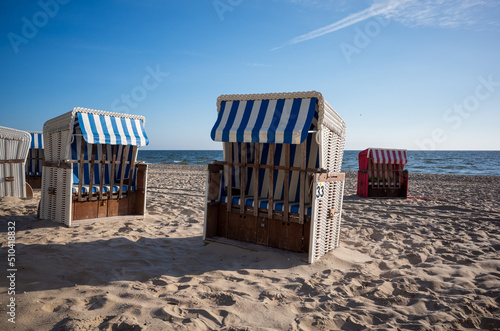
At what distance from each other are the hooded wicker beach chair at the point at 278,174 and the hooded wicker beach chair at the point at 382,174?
21.0 feet

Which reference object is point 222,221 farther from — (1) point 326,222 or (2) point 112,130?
(2) point 112,130

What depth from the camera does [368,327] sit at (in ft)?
9.30

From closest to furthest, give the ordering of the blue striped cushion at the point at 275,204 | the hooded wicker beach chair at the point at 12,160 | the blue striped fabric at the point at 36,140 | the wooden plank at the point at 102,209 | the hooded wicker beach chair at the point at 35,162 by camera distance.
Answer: the blue striped cushion at the point at 275,204 < the wooden plank at the point at 102,209 < the hooded wicker beach chair at the point at 12,160 < the blue striped fabric at the point at 36,140 < the hooded wicker beach chair at the point at 35,162

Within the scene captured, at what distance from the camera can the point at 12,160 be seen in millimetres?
8734

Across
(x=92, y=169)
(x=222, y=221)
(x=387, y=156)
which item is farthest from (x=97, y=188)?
(x=387, y=156)

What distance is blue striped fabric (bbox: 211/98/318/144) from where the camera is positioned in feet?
14.5

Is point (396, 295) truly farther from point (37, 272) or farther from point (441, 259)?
point (37, 272)

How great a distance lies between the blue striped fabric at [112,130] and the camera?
20.1 feet

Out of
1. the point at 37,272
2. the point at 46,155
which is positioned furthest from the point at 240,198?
the point at 46,155

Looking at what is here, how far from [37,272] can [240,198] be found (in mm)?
2861

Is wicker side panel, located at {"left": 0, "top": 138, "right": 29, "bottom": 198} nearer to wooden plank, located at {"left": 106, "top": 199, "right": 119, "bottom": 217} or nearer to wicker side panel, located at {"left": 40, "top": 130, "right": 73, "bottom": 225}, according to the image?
wicker side panel, located at {"left": 40, "top": 130, "right": 73, "bottom": 225}

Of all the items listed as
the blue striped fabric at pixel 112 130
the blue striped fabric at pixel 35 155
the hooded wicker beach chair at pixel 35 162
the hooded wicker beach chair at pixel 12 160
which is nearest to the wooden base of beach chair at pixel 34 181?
the hooded wicker beach chair at pixel 35 162

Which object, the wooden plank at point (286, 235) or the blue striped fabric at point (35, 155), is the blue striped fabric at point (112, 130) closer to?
the wooden plank at point (286, 235)

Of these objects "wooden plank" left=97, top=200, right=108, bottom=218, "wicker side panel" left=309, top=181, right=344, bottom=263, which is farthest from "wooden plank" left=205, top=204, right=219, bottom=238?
"wooden plank" left=97, top=200, right=108, bottom=218
